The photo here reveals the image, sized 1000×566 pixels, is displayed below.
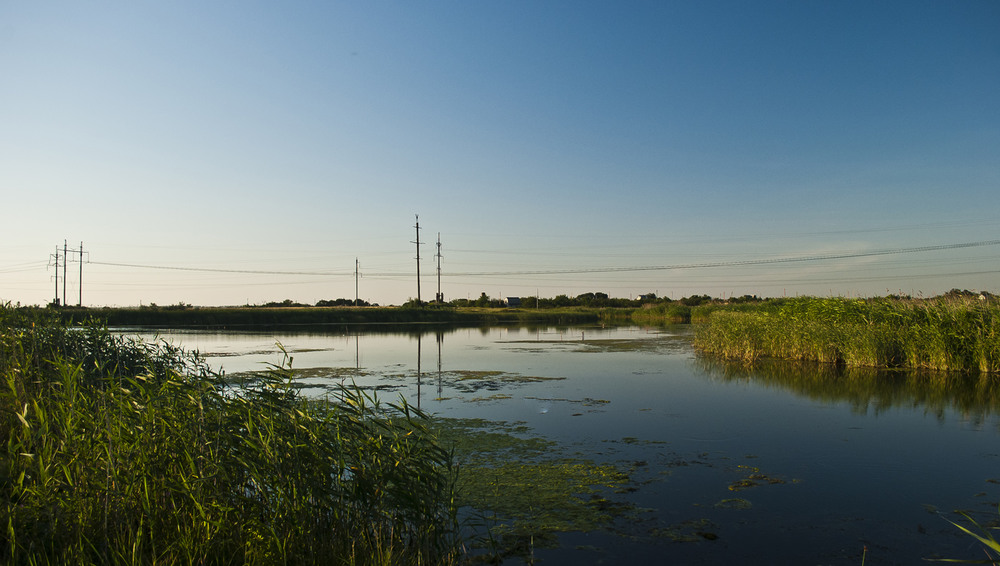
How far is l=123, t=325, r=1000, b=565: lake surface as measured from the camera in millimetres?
5348

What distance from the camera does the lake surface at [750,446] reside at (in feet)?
17.5

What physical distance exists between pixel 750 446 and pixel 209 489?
24.8 feet

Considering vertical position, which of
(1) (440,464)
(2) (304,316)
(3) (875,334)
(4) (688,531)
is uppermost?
(2) (304,316)

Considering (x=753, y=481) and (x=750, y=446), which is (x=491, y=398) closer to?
(x=750, y=446)

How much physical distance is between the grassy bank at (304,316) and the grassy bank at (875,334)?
3755 centimetres

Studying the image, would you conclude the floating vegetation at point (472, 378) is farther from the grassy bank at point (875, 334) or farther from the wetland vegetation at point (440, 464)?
the grassy bank at point (875, 334)

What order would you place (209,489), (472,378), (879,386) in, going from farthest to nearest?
(472,378) < (879,386) < (209,489)

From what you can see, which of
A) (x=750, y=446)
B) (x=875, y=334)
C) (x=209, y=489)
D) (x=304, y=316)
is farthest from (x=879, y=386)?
(x=304, y=316)

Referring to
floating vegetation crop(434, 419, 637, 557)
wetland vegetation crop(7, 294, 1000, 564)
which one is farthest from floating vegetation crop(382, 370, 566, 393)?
floating vegetation crop(434, 419, 637, 557)

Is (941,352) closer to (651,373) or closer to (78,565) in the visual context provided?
(651,373)

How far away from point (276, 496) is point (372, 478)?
→ 2.18 ft

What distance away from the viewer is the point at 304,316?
53.0 metres

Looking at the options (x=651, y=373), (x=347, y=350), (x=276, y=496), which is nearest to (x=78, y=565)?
(x=276, y=496)

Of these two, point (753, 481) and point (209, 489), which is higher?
point (209, 489)
